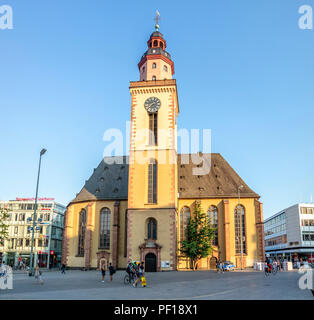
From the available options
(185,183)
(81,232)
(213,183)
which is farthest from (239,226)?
(81,232)

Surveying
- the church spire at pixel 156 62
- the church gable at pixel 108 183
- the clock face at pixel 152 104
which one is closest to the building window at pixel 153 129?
the clock face at pixel 152 104

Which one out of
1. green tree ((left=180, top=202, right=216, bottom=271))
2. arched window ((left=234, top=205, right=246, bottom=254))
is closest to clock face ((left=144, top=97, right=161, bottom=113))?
green tree ((left=180, top=202, right=216, bottom=271))

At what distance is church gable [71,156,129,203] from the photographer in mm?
52750

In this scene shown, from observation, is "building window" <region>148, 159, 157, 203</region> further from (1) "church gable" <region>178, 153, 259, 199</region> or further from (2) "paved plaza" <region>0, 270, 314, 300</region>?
(2) "paved plaza" <region>0, 270, 314, 300</region>

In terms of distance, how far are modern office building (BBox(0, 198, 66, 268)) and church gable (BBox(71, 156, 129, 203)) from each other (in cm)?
2738

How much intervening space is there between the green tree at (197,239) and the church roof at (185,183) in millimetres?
4240

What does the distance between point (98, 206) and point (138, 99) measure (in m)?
17.1

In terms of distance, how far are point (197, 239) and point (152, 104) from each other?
19820 millimetres

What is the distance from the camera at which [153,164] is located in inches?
1831

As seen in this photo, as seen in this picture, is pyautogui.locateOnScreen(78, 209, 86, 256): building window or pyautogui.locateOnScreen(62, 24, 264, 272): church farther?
pyautogui.locateOnScreen(78, 209, 86, 256): building window

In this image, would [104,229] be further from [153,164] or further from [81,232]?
[153,164]
